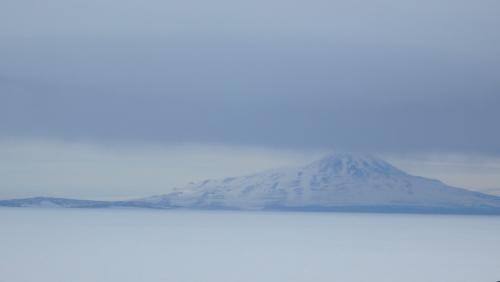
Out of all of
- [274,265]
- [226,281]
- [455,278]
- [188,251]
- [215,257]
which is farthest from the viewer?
[188,251]

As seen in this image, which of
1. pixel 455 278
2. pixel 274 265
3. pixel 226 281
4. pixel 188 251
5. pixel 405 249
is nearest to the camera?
pixel 226 281

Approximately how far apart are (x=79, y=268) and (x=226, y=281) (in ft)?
26.4

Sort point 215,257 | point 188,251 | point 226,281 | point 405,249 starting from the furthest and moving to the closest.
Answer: point 405,249, point 188,251, point 215,257, point 226,281

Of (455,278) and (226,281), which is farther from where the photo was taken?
(455,278)

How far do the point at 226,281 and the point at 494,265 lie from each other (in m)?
17.7

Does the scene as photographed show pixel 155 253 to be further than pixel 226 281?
Yes

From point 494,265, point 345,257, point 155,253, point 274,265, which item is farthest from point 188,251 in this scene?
point 494,265

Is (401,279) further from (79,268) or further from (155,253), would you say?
(155,253)

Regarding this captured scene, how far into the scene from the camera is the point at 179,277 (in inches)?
1661

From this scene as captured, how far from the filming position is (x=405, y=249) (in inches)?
2749

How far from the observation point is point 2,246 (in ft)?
209

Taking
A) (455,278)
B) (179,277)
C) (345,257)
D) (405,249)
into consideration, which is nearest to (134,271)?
(179,277)

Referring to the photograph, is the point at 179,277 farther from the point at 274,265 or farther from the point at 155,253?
the point at 155,253

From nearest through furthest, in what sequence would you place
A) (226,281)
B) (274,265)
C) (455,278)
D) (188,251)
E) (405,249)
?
(226,281) → (455,278) → (274,265) → (188,251) → (405,249)
